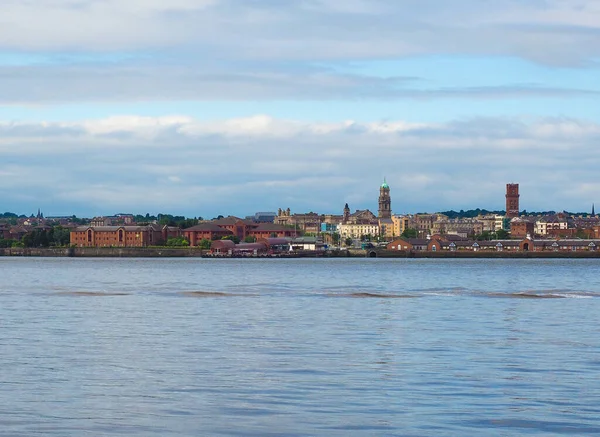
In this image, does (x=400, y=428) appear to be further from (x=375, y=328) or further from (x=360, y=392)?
(x=375, y=328)

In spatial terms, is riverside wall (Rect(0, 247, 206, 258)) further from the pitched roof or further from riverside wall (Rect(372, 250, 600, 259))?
riverside wall (Rect(372, 250, 600, 259))

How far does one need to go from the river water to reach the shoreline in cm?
11802

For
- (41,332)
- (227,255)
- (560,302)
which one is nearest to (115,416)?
(41,332)

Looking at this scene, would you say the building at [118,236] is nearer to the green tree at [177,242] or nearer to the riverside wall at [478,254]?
the green tree at [177,242]

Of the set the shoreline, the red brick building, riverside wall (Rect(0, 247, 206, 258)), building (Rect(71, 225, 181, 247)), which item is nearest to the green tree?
the red brick building

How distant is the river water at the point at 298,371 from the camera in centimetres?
1557

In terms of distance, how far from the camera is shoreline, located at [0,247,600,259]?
504 feet

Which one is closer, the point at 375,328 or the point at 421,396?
the point at 421,396

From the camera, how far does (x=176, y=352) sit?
77.0 ft

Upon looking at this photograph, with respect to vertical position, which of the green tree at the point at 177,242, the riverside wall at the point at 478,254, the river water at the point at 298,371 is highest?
the green tree at the point at 177,242

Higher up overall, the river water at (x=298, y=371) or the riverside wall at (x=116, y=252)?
the riverside wall at (x=116, y=252)

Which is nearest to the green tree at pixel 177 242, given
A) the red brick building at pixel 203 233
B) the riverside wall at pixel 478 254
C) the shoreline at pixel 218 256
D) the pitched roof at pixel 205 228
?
the red brick building at pixel 203 233

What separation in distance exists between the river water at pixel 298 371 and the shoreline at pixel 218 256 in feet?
387

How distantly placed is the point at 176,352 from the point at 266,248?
142m
